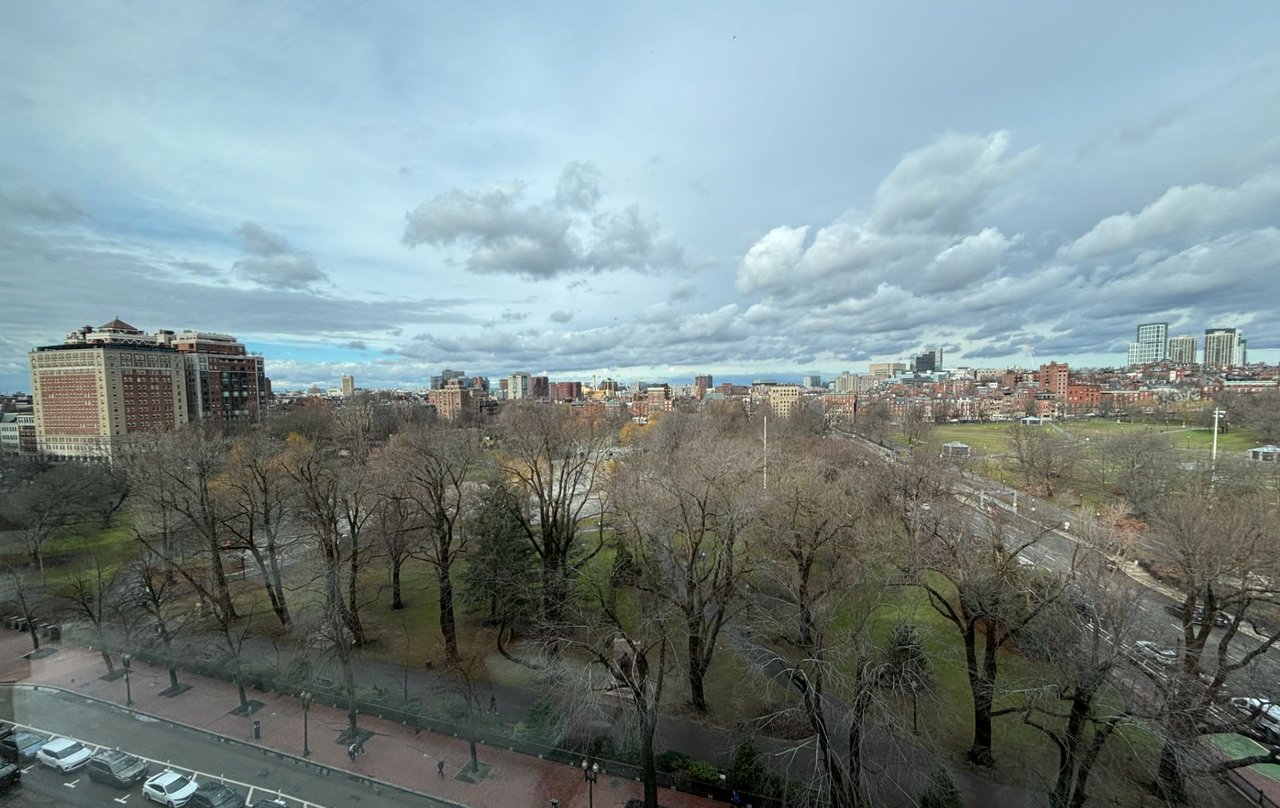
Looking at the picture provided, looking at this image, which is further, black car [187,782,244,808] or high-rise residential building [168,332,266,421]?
high-rise residential building [168,332,266,421]

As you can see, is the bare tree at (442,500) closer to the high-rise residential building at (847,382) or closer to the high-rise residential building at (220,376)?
the high-rise residential building at (220,376)

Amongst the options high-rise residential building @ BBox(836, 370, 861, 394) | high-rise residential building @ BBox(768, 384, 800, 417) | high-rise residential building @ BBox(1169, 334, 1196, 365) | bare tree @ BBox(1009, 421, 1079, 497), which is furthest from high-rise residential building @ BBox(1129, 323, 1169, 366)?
bare tree @ BBox(1009, 421, 1079, 497)

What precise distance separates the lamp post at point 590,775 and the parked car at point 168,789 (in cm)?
542

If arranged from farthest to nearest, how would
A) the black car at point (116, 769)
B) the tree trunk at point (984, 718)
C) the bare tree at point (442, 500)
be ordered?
the bare tree at point (442, 500)
the tree trunk at point (984, 718)
the black car at point (116, 769)

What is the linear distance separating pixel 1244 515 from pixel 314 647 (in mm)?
20176

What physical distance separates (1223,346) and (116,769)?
140278 millimetres

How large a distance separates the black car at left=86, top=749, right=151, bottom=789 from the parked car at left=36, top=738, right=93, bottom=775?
0.45ft

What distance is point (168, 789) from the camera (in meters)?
7.14

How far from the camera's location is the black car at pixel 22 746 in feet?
22.2

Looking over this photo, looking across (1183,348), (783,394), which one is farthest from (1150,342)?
(783,394)

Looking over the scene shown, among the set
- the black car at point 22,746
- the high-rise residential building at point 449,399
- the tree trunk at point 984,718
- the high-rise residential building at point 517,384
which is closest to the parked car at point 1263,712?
the tree trunk at point 984,718

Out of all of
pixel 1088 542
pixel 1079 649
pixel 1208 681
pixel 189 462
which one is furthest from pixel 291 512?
pixel 1208 681

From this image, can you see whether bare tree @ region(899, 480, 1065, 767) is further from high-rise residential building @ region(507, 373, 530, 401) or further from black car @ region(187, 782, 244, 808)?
high-rise residential building @ region(507, 373, 530, 401)

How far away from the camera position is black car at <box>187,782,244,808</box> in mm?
7172
